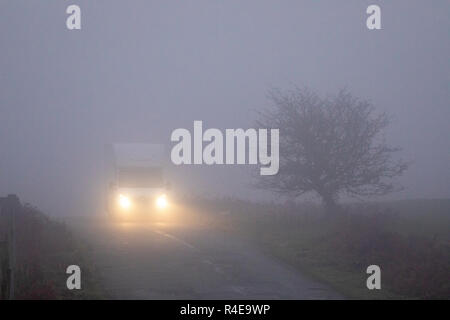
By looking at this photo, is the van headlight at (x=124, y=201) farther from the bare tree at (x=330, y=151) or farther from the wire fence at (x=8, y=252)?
the wire fence at (x=8, y=252)

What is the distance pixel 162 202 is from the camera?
38.8 meters

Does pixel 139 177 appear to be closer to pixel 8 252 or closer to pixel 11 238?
pixel 11 238

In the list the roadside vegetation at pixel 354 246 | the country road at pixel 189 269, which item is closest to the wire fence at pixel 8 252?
the country road at pixel 189 269

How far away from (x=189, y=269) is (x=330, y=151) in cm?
1410

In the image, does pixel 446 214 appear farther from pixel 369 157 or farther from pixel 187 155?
pixel 187 155

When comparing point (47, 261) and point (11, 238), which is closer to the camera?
point (11, 238)

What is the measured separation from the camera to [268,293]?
16.0 metres

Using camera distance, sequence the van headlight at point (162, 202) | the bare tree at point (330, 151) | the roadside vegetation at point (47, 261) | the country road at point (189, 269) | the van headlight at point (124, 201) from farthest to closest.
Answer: the van headlight at point (162, 202), the van headlight at point (124, 201), the bare tree at point (330, 151), the country road at point (189, 269), the roadside vegetation at point (47, 261)

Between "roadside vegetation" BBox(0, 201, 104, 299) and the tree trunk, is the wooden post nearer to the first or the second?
"roadside vegetation" BBox(0, 201, 104, 299)

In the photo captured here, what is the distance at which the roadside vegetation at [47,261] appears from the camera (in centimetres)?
1496

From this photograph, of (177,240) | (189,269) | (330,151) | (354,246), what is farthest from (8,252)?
(330,151)

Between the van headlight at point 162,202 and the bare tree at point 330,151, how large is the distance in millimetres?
8259
